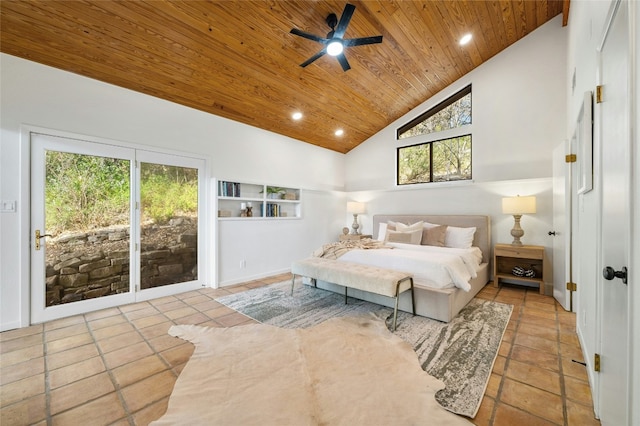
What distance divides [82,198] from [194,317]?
6.39 ft

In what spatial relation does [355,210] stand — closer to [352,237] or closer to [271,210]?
[352,237]

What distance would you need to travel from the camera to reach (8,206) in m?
2.64

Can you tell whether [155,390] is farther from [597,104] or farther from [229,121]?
[229,121]

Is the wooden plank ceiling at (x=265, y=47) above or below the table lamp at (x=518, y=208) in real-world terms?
above

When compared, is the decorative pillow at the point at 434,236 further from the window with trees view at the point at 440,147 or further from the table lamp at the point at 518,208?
the window with trees view at the point at 440,147

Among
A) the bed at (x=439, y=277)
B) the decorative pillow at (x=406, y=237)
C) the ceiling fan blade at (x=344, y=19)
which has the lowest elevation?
the bed at (x=439, y=277)

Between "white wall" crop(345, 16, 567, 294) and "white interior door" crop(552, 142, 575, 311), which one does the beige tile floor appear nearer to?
"white interior door" crop(552, 142, 575, 311)

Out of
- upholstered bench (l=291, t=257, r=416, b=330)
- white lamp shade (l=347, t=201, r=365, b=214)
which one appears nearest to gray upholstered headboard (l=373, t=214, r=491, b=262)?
white lamp shade (l=347, t=201, r=365, b=214)

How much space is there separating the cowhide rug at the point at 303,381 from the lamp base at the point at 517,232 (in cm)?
285

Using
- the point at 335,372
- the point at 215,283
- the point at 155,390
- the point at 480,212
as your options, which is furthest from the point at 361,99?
the point at 155,390

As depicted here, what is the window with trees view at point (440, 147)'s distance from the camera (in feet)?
15.9

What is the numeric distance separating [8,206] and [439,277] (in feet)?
14.9

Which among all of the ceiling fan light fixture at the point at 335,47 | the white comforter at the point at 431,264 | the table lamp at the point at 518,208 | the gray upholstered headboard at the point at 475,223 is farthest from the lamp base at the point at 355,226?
the ceiling fan light fixture at the point at 335,47

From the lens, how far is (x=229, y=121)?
4.31m
